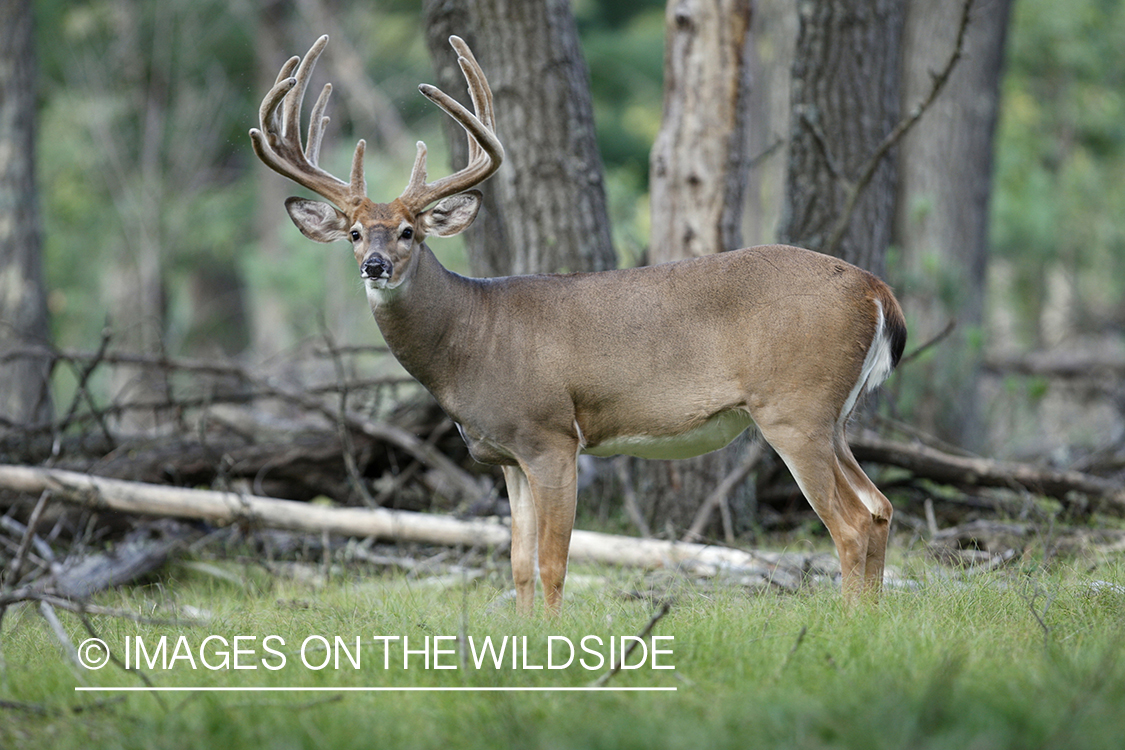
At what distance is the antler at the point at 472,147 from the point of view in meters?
4.68

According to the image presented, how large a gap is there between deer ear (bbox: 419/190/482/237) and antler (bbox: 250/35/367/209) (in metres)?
0.32

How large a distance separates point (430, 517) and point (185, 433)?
220 centimetres

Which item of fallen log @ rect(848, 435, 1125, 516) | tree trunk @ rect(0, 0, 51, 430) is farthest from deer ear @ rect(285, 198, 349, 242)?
tree trunk @ rect(0, 0, 51, 430)

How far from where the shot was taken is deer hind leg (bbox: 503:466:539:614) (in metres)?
4.83

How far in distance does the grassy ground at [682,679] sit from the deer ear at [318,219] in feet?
5.60

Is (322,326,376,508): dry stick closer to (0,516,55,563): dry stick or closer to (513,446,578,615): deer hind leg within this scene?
(0,516,55,563): dry stick

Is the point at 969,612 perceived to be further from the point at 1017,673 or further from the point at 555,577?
the point at 555,577

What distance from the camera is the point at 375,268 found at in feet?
14.5

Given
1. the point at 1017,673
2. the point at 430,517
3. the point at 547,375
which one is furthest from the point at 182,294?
the point at 1017,673

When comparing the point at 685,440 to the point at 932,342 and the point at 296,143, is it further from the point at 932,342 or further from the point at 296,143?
the point at 932,342

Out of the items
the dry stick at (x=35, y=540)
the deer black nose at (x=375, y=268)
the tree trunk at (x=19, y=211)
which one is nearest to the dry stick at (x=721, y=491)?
the deer black nose at (x=375, y=268)

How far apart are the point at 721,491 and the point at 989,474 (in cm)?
172

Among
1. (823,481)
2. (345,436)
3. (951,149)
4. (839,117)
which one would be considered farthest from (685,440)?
(951,149)

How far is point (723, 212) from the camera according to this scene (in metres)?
6.43
